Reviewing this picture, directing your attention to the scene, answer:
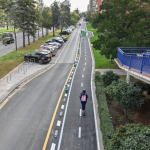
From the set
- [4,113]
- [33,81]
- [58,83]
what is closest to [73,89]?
[58,83]

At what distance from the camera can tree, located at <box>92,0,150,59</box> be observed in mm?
14664

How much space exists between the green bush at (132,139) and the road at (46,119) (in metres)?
2.51

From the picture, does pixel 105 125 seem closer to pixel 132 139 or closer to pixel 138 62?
pixel 132 139

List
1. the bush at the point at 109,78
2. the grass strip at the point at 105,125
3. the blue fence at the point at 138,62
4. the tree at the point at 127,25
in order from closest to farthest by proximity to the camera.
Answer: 1. the grass strip at the point at 105,125
2. the blue fence at the point at 138,62
3. the bush at the point at 109,78
4. the tree at the point at 127,25

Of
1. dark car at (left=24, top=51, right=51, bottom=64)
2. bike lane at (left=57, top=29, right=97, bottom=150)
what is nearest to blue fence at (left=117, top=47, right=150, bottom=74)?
bike lane at (left=57, top=29, right=97, bottom=150)

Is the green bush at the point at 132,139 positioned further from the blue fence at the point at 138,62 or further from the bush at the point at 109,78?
the bush at the point at 109,78

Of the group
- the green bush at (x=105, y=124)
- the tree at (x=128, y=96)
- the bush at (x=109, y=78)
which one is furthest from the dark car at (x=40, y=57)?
the tree at (x=128, y=96)

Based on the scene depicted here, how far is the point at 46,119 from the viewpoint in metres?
10.5

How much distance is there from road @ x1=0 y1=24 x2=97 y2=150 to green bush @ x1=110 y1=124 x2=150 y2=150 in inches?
98.8

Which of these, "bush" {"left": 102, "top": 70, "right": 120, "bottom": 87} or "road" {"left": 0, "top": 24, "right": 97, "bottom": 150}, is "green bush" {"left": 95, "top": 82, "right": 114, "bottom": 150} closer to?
"road" {"left": 0, "top": 24, "right": 97, "bottom": 150}

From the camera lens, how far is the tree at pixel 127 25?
14664 mm

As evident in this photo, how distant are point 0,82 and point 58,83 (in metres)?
5.64

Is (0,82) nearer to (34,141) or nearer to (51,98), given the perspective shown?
(51,98)

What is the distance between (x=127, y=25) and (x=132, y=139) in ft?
42.5
